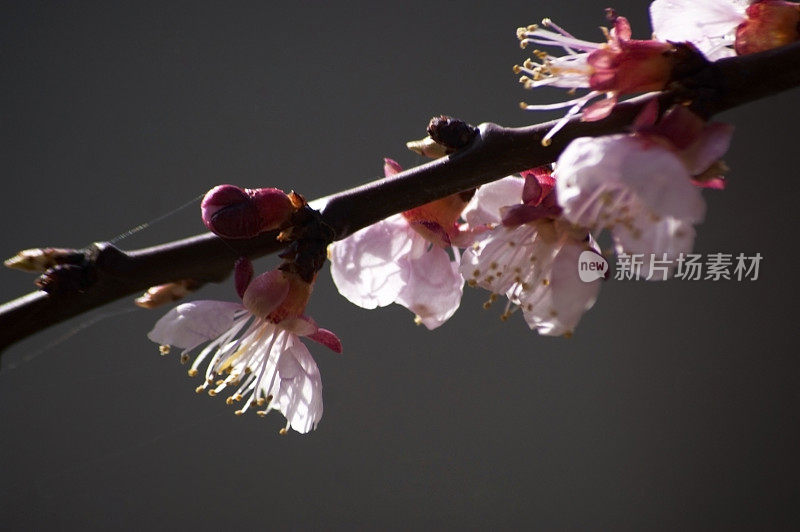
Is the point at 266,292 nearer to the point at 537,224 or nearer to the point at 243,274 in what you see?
the point at 243,274

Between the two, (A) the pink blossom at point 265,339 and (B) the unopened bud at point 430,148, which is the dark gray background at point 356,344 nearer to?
(A) the pink blossom at point 265,339

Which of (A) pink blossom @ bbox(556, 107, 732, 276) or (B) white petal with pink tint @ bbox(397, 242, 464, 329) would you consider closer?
(A) pink blossom @ bbox(556, 107, 732, 276)

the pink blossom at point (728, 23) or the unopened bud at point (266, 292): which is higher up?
the pink blossom at point (728, 23)

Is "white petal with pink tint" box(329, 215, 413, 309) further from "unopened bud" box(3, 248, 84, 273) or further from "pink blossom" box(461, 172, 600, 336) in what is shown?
"unopened bud" box(3, 248, 84, 273)

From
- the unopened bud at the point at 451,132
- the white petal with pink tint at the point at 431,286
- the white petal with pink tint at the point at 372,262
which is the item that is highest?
the unopened bud at the point at 451,132

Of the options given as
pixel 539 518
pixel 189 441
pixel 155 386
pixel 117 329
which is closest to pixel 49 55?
pixel 117 329

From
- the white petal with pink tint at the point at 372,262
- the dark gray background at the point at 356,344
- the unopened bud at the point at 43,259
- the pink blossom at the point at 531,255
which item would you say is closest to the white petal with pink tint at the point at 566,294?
the pink blossom at the point at 531,255

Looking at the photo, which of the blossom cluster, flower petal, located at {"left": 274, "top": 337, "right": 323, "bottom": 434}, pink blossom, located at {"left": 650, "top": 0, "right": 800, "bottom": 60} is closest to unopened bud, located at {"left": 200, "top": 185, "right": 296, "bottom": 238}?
the blossom cluster
